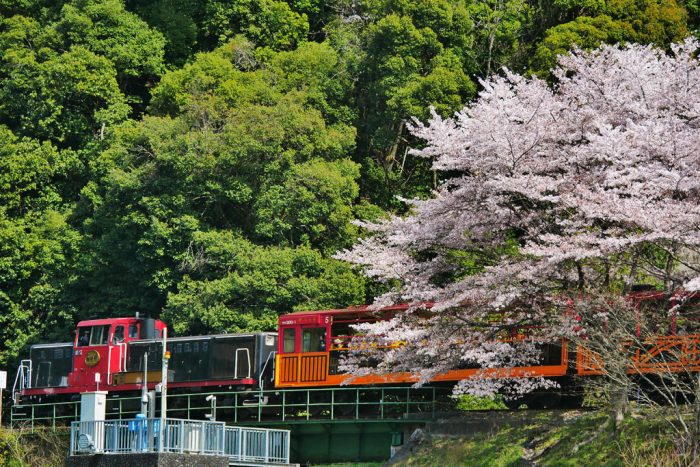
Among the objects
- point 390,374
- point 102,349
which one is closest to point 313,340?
point 390,374

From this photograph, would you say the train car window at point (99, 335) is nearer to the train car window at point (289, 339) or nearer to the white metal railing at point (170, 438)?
the train car window at point (289, 339)

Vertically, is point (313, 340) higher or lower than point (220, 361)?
higher

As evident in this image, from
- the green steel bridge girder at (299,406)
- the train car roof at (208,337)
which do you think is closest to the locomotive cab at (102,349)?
the train car roof at (208,337)

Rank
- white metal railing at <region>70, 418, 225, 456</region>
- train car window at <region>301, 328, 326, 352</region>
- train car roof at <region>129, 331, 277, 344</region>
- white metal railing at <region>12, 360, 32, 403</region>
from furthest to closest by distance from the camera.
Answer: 1. white metal railing at <region>12, 360, 32, 403</region>
2. train car roof at <region>129, 331, 277, 344</region>
3. train car window at <region>301, 328, 326, 352</region>
4. white metal railing at <region>70, 418, 225, 456</region>

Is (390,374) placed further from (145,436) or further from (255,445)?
(145,436)

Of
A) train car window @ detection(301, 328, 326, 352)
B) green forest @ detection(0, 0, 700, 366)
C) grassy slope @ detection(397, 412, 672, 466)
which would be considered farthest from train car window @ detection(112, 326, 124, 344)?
grassy slope @ detection(397, 412, 672, 466)

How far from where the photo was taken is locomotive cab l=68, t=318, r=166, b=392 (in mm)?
39781

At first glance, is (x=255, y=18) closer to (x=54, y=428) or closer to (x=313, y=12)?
(x=313, y=12)

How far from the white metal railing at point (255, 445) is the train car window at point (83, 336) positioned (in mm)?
12393

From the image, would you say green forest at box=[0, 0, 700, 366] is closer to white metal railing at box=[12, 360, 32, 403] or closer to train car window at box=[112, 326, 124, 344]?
train car window at box=[112, 326, 124, 344]

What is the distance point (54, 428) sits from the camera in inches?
1527

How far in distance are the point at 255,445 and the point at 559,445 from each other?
6.64 metres

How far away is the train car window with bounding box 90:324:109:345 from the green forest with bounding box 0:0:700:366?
3078 millimetres

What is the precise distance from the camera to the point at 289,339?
36.1 meters
